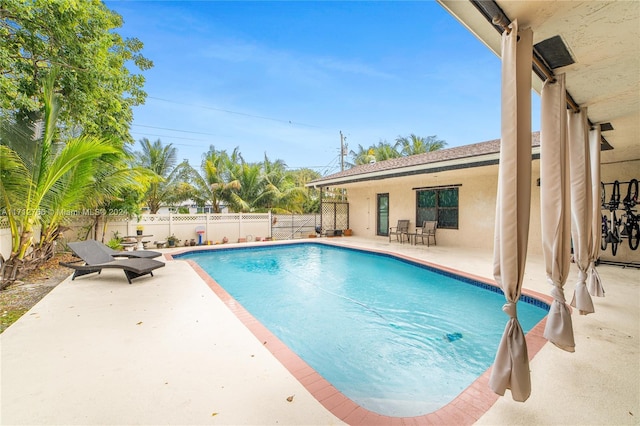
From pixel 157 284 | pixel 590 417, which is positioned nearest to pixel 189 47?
pixel 157 284

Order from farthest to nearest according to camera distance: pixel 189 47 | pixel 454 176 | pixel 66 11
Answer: pixel 189 47 < pixel 454 176 < pixel 66 11

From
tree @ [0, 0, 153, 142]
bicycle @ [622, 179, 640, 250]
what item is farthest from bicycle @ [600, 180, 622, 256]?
tree @ [0, 0, 153, 142]

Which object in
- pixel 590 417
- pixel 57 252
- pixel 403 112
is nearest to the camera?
pixel 590 417

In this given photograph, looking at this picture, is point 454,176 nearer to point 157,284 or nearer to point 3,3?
point 157,284

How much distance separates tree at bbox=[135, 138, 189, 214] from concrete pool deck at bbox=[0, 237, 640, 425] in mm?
10162

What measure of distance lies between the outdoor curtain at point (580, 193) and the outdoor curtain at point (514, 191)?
7.21 feet

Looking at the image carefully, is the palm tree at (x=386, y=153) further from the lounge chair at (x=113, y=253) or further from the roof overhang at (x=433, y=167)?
the lounge chair at (x=113, y=253)

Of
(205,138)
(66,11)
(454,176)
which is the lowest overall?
(454,176)

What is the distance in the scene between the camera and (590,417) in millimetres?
1971

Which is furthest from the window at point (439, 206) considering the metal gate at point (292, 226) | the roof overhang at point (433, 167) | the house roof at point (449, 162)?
the metal gate at point (292, 226)

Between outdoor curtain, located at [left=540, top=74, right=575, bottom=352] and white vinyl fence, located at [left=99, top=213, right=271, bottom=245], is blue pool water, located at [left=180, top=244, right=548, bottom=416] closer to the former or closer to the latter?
outdoor curtain, located at [left=540, top=74, right=575, bottom=352]

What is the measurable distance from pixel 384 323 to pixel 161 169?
1350cm

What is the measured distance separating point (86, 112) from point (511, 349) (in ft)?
25.0

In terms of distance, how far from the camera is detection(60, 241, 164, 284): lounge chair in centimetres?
541
